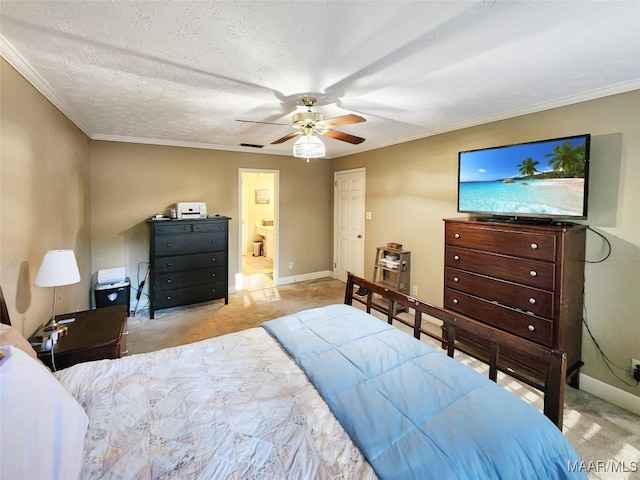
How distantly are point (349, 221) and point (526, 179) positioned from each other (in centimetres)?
309

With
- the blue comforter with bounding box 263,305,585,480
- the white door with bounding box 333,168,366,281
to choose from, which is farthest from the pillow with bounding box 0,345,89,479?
the white door with bounding box 333,168,366,281

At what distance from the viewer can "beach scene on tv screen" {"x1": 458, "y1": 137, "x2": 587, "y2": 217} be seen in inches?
93.4

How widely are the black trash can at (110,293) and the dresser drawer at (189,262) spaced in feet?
1.47

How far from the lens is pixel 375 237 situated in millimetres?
4824

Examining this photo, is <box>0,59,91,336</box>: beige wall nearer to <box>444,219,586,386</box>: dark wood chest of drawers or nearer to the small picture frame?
<box>444,219,586,386</box>: dark wood chest of drawers

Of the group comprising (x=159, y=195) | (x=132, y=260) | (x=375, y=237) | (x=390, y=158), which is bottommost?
(x=132, y=260)

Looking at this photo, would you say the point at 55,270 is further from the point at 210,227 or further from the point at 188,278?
the point at 210,227

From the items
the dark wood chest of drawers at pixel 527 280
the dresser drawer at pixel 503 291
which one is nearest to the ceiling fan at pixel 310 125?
the dark wood chest of drawers at pixel 527 280

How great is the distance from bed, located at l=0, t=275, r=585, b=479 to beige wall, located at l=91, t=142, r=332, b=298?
3130 mm

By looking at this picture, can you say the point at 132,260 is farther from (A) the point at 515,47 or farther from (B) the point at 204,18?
(A) the point at 515,47

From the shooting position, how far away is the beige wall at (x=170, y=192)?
4.05 m

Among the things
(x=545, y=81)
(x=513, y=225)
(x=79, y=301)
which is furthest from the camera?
(x=79, y=301)

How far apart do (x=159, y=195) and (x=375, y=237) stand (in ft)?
10.9

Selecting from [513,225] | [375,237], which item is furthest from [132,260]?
[513,225]
